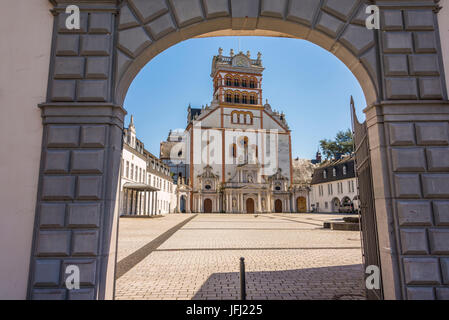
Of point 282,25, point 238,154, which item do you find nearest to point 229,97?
point 238,154

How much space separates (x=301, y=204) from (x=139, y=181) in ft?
114

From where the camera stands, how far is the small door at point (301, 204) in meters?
56.9

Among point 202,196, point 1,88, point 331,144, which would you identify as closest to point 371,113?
point 1,88

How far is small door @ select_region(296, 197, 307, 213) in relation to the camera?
187 ft

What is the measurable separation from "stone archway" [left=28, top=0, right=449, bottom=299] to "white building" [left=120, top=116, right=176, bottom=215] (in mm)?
22140

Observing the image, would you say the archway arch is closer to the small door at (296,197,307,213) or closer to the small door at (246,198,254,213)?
the small door at (246,198,254,213)

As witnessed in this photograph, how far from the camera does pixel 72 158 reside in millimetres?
4066

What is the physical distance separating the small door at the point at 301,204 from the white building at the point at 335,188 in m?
1.44

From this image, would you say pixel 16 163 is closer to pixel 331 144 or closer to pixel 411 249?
pixel 411 249

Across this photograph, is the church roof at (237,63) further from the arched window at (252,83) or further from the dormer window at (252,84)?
the dormer window at (252,84)

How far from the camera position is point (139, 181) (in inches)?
1321

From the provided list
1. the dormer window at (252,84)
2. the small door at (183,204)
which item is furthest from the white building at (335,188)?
the small door at (183,204)

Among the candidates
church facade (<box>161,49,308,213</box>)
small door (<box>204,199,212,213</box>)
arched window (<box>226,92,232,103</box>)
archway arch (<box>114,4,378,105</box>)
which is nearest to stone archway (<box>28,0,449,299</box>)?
archway arch (<box>114,4,378,105</box>)

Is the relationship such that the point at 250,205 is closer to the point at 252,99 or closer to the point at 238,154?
the point at 238,154
